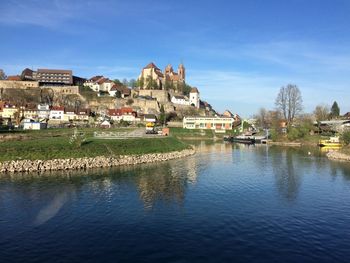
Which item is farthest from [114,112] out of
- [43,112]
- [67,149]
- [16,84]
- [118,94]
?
[67,149]

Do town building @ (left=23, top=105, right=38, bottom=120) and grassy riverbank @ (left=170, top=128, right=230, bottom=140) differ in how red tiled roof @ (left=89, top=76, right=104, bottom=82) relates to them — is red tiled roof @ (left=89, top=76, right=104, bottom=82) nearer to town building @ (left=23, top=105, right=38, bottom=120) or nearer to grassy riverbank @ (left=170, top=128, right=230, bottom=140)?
town building @ (left=23, top=105, right=38, bottom=120)

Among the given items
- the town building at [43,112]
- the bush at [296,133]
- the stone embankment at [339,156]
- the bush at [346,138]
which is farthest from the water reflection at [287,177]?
the town building at [43,112]

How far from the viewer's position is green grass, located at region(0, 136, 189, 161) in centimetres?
3868

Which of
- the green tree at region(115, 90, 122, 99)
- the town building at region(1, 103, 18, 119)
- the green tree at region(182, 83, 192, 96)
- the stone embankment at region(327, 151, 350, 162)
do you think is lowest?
the stone embankment at region(327, 151, 350, 162)

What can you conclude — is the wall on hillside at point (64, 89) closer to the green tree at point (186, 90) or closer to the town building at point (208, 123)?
the town building at point (208, 123)

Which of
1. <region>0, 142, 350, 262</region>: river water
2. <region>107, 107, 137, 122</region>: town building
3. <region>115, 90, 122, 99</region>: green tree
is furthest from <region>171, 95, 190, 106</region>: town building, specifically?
<region>0, 142, 350, 262</region>: river water

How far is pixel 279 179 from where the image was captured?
119 feet

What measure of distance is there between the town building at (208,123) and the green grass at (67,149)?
62732 mm

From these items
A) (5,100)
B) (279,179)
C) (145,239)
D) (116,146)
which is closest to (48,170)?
(116,146)

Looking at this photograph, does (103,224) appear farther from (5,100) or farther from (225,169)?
(5,100)

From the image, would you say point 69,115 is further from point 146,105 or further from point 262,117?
point 262,117

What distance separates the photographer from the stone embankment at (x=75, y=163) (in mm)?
36375

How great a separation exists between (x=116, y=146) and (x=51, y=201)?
2257 centimetres

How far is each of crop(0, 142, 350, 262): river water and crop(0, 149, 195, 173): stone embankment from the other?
2855 millimetres
